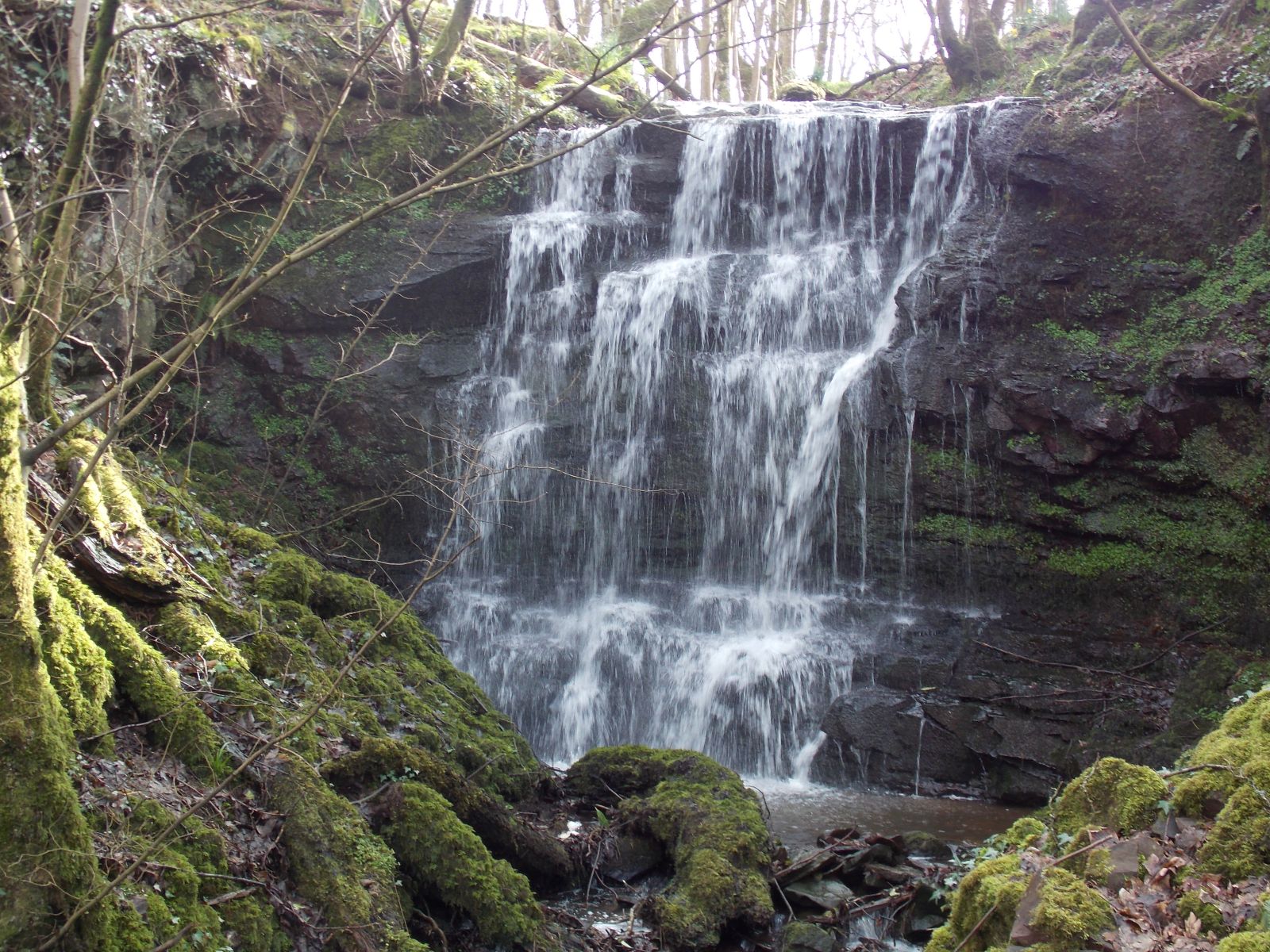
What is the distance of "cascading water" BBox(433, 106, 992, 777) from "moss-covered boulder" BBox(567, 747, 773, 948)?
3.41 metres

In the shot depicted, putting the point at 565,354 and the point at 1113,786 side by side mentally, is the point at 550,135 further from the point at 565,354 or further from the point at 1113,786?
the point at 1113,786

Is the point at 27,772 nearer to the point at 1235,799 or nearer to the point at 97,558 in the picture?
the point at 97,558

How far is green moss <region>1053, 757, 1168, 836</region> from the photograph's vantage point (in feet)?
12.4

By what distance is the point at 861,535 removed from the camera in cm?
1105

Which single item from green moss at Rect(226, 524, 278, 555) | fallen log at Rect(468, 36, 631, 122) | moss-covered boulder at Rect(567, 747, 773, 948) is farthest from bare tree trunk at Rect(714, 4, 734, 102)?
moss-covered boulder at Rect(567, 747, 773, 948)

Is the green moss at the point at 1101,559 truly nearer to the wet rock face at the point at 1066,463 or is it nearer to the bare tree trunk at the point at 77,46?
the wet rock face at the point at 1066,463

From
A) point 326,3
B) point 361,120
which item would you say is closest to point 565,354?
point 361,120

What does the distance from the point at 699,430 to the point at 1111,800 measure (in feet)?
26.8

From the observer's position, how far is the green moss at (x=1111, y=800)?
377cm

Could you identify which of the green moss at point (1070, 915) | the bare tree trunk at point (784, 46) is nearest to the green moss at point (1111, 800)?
the green moss at point (1070, 915)

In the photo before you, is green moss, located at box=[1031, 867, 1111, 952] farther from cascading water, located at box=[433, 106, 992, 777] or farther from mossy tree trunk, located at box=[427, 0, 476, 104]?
mossy tree trunk, located at box=[427, 0, 476, 104]

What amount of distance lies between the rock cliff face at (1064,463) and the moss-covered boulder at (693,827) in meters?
3.44

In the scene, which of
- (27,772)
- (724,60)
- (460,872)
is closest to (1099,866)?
(460,872)

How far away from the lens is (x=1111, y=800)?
399cm
